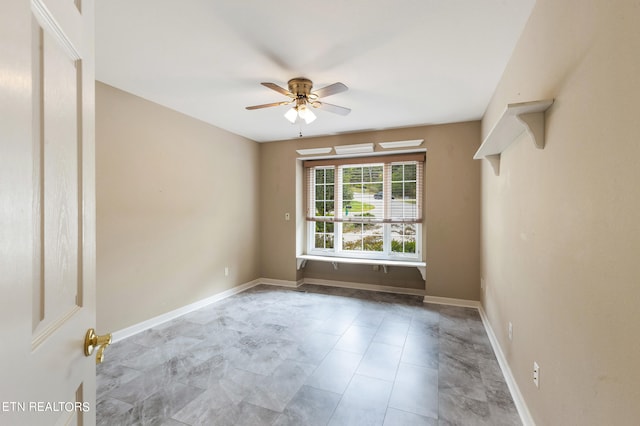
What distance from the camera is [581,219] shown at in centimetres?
115

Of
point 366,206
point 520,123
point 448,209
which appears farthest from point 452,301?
point 520,123

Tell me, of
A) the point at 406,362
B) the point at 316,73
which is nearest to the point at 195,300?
the point at 406,362

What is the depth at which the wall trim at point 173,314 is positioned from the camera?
2.98 m

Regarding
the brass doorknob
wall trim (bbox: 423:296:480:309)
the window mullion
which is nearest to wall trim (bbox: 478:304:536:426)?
wall trim (bbox: 423:296:480:309)

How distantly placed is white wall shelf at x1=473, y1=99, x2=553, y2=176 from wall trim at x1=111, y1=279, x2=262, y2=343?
3705 mm

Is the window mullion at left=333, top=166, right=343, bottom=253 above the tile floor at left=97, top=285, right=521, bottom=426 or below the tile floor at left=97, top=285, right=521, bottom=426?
above

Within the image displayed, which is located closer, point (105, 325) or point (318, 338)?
point (105, 325)

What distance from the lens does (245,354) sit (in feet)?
8.76

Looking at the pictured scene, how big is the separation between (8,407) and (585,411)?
1.70m

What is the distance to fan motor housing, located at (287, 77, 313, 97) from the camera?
8.57 ft

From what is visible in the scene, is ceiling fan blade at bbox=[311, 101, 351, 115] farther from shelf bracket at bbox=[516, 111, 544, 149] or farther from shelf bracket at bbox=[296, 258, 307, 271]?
shelf bracket at bbox=[296, 258, 307, 271]

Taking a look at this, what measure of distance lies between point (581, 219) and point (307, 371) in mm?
2109

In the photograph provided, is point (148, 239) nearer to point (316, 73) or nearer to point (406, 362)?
point (316, 73)

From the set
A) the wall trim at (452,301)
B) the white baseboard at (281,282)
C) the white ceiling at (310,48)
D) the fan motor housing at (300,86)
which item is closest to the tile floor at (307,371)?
the wall trim at (452,301)
